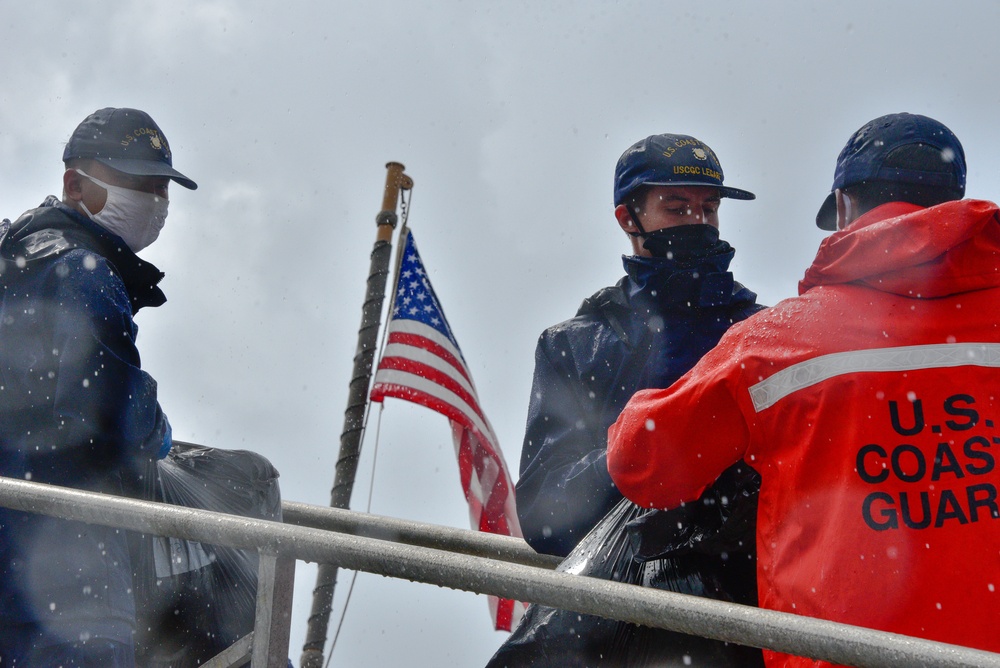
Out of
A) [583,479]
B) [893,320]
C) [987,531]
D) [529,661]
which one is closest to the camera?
[987,531]

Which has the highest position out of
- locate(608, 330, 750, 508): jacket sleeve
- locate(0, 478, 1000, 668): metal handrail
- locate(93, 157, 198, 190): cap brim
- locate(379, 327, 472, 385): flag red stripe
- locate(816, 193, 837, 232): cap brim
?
locate(93, 157, 198, 190): cap brim

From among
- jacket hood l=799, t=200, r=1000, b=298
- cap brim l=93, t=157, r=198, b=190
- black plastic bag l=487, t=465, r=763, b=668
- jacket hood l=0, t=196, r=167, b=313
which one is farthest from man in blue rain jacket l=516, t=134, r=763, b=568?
cap brim l=93, t=157, r=198, b=190

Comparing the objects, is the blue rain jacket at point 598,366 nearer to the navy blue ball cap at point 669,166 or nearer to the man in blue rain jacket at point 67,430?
the navy blue ball cap at point 669,166

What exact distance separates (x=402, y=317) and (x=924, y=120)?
6926mm

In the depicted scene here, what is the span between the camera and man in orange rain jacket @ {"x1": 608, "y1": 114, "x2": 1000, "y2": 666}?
201 centimetres

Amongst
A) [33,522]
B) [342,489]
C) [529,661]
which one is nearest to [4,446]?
[33,522]

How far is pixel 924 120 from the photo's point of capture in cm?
267

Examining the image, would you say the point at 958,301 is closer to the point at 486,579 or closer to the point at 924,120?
the point at 924,120

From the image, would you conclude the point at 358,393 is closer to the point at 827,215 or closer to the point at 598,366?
the point at 598,366

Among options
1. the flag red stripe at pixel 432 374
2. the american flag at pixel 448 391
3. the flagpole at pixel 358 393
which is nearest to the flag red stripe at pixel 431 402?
the american flag at pixel 448 391

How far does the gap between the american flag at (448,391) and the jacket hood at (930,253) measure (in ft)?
20.3

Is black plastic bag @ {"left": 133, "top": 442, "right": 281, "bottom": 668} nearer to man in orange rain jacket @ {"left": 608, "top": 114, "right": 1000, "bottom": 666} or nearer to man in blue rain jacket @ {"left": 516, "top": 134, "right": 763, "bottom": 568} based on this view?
man in blue rain jacket @ {"left": 516, "top": 134, "right": 763, "bottom": 568}

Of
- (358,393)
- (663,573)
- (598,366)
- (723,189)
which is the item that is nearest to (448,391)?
(358,393)

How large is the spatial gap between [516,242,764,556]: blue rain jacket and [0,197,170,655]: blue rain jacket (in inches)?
45.2
